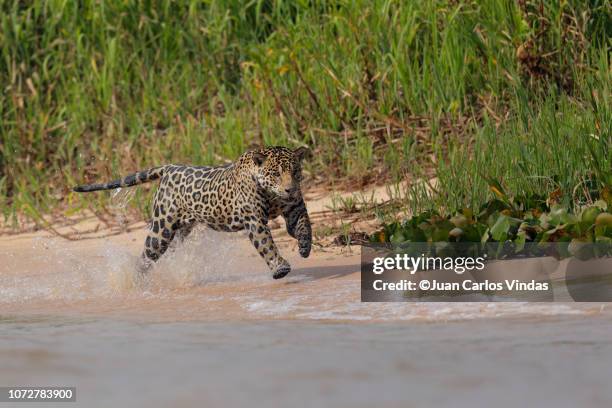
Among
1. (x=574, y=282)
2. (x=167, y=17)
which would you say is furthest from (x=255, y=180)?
(x=167, y=17)

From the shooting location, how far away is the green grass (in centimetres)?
783

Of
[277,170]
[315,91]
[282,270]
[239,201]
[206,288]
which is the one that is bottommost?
[206,288]

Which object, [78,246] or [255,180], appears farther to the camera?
[78,246]

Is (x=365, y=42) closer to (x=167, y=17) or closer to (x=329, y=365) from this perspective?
(x=167, y=17)

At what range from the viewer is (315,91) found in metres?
9.88

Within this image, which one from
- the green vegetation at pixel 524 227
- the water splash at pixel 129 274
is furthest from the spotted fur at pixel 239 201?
the green vegetation at pixel 524 227

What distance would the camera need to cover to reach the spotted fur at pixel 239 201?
6.83 meters

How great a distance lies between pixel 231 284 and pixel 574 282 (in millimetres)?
2054

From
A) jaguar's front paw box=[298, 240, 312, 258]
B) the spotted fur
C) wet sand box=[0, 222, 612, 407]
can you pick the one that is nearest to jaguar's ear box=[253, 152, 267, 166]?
the spotted fur

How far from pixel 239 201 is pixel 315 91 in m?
3.06

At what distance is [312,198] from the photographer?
29.9 ft

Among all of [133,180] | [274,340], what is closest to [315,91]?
[133,180]

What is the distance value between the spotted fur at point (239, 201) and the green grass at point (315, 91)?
42.2 inches

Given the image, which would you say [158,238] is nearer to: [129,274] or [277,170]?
[129,274]
